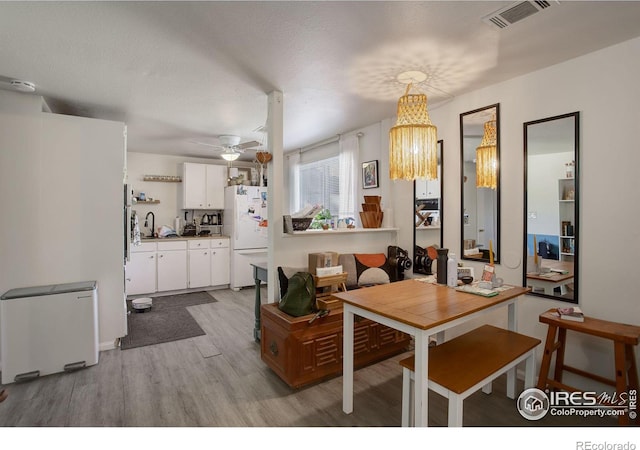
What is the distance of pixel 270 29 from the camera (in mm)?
1882

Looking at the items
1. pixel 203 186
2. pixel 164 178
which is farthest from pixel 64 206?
pixel 203 186

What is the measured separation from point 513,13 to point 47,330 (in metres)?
3.94

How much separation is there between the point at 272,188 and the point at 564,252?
2344 millimetres

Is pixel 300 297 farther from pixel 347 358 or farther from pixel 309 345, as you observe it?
pixel 347 358

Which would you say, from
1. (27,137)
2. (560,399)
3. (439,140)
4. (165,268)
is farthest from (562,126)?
(165,268)

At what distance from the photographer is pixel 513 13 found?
1.71 metres

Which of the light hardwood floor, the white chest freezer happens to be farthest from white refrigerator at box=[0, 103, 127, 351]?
the light hardwood floor

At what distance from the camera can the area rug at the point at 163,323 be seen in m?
3.34

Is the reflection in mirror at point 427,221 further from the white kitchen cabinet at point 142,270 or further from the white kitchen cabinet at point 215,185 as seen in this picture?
the white kitchen cabinet at point 142,270

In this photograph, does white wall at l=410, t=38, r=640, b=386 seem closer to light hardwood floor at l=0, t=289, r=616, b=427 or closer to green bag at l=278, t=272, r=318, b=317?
light hardwood floor at l=0, t=289, r=616, b=427

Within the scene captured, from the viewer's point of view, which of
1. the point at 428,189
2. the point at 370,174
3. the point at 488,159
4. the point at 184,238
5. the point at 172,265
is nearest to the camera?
the point at 488,159

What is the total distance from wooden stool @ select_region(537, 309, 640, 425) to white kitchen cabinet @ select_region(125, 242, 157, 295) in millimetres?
4984

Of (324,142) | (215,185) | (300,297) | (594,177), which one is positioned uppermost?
(324,142)

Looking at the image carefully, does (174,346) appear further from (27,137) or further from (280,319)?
(27,137)
